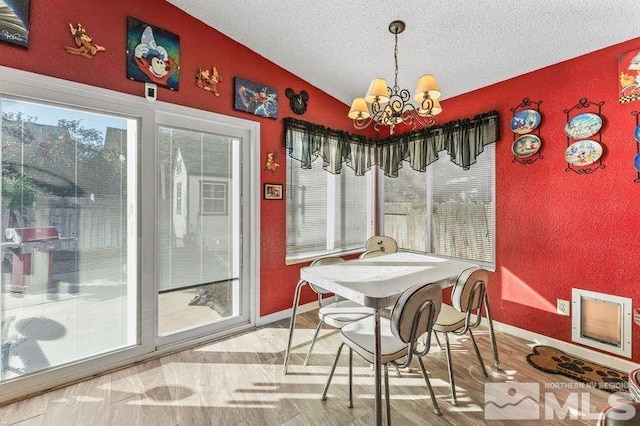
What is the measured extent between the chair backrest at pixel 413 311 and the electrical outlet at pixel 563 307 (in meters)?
1.84

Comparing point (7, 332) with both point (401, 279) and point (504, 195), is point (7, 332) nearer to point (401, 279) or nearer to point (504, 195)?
point (401, 279)

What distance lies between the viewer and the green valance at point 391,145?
3.14 meters

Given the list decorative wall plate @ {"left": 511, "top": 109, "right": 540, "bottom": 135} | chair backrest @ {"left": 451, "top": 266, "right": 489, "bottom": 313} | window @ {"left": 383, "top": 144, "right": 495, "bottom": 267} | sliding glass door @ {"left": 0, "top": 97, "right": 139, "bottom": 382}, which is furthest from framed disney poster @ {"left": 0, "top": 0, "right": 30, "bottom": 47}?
decorative wall plate @ {"left": 511, "top": 109, "right": 540, "bottom": 135}

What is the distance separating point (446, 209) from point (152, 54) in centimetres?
338

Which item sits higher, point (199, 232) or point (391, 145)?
point (391, 145)

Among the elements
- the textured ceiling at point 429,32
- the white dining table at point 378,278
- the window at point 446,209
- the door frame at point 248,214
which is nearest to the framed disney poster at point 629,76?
the textured ceiling at point 429,32

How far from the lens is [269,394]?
6.69 feet

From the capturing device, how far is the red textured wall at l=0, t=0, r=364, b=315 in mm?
1984

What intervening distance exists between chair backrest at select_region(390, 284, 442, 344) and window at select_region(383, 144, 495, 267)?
1.96m

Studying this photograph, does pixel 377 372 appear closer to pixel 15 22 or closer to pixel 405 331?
pixel 405 331

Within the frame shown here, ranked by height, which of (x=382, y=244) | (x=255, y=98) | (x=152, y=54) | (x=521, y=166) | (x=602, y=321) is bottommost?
(x=602, y=321)

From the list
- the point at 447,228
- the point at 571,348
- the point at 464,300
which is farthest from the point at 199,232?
the point at 571,348

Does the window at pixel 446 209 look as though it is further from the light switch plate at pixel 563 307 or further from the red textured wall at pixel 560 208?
the light switch plate at pixel 563 307

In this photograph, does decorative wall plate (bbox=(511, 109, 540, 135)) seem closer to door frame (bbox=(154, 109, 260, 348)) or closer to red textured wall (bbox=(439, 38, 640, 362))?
red textured wall (bbox=(439, 38, 640, 362))
